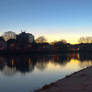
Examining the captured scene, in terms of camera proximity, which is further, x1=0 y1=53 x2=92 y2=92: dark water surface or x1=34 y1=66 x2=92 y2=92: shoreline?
x1=0 y1=53 x2=92 y2=92: dark water surface

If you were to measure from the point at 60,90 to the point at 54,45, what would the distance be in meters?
147

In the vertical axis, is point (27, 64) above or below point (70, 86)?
below

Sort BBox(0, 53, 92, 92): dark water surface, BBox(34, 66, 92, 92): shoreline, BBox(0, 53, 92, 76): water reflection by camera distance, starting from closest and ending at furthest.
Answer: BBox(34, 66, 92, 92): shoreline → BBox(0, 53, 92, 92): dark water surface → BBox(0, 53, 92, 76): water reflection

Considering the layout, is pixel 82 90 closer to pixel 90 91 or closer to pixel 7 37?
pixel 90 91

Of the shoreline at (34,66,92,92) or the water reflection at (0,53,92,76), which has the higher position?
the shoreline at (34,66,92,92)

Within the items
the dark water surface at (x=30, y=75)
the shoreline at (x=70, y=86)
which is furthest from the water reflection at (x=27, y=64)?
the shoreline at (x=70, y=86)

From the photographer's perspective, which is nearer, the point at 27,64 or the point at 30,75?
the point at 30,75

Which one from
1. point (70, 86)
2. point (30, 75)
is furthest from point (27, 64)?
point (70, 86)

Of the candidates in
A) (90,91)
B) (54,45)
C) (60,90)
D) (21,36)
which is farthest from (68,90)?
(54,45)

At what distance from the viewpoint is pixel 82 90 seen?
10.8m

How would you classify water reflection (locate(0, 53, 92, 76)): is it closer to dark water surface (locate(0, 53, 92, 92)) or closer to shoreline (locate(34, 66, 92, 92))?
dark water surface (locate(0, 53, 92, 92))

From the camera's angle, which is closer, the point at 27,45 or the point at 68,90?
the point at 68,90

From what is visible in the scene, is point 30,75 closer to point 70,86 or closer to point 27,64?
point 70,86

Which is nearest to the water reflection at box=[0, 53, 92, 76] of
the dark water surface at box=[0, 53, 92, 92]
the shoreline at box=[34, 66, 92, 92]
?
the dark water surface at box=[0, 53, 92, 92]
